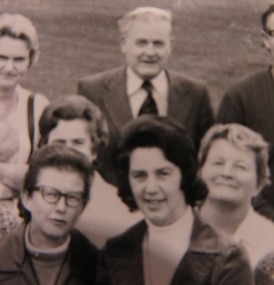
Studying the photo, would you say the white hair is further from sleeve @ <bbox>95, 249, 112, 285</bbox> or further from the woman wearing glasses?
sleeve @ <bbox>95, 249, 112, 285</bbox>

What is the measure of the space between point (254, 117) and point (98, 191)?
838mm

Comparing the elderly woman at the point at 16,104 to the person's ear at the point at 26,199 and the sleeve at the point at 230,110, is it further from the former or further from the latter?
the sleeve at the point at 230,110

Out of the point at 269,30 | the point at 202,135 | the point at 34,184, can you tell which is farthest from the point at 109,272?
the point at 269,30

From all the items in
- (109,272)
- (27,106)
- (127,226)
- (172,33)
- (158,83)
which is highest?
(172,33)

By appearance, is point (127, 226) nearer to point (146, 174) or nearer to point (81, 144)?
point (146, 174)

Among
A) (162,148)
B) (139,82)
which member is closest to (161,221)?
(162,148)

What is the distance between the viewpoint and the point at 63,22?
2398 millimetres

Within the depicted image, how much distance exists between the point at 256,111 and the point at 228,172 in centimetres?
34

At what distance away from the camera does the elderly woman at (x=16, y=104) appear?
228 centimetres

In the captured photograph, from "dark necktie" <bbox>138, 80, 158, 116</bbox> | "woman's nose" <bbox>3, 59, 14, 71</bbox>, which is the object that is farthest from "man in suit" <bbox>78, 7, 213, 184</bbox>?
"woman's nose" <bbox>3, 59, 14, 71</bbox>

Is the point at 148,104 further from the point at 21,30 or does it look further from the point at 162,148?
the point at 21,30

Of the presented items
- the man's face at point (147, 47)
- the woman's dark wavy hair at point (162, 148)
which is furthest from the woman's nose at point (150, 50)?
the woman's dark wavy hair at point (162, 148)

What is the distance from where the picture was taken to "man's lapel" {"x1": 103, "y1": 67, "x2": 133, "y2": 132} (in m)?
2.27

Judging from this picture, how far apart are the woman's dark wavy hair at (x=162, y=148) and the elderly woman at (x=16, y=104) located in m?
0.44
